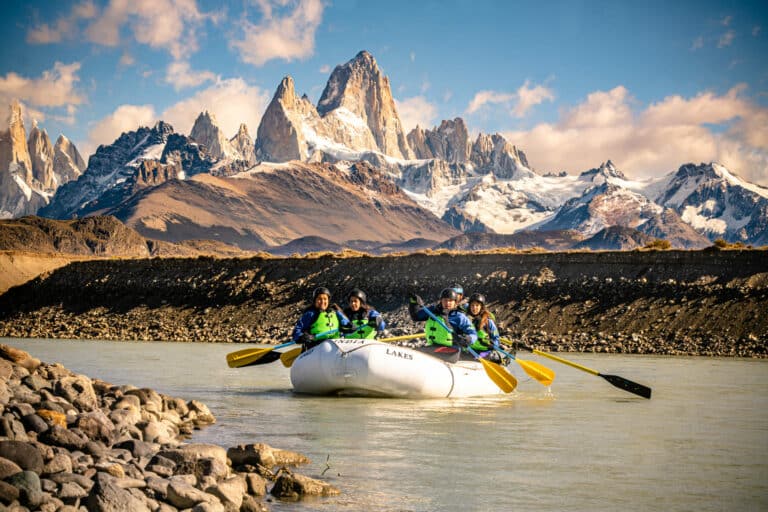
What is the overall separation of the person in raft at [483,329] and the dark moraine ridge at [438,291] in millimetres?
18629

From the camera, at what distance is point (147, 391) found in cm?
1642

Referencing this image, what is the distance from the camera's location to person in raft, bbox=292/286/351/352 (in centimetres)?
2123

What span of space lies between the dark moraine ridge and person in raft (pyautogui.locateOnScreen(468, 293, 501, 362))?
18.6 meters

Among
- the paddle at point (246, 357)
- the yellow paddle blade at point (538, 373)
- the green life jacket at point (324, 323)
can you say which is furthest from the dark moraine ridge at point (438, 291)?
the green life jacket at point (324, 323)

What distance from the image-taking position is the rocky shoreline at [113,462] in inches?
351

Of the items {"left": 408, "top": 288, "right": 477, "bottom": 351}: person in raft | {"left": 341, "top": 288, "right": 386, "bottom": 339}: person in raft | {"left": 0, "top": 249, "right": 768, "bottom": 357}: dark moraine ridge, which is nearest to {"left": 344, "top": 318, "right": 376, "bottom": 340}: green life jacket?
{"left": 341, "top": 288, "right": 386, "bottom": 339}: person in raft

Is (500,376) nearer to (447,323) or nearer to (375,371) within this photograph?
(447,323)

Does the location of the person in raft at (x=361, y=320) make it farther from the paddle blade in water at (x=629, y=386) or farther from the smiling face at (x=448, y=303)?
the paddle blade in water at (x=629, y=386)

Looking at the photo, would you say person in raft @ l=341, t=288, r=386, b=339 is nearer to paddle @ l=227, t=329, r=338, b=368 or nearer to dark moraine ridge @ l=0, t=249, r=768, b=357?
paddle @ l=227, t=329, r=338, b=368

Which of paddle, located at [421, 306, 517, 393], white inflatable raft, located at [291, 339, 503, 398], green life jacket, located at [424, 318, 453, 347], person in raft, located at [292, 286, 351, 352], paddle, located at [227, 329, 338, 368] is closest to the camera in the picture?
white inflatable raft, located at [291, 339, 503, 398]

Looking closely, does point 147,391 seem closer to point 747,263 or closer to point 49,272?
point 747,263

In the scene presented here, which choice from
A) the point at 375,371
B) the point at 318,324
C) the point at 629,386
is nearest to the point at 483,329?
the point at 629,386

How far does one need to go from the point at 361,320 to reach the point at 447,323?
2222 mm

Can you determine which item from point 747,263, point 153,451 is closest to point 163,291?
point 747,263
